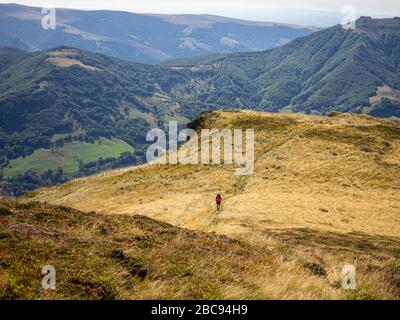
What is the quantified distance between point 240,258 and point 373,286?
4.68m

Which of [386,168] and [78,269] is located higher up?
[78,269]

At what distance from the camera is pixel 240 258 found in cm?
1579

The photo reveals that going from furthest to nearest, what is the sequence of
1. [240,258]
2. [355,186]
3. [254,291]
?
[355,186] < [240,258] < [254,291]

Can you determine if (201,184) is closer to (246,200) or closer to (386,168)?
(246,200)

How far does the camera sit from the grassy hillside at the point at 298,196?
20.1m

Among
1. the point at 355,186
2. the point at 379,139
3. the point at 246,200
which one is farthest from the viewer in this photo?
the point at 379,139

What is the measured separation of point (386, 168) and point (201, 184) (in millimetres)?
24783

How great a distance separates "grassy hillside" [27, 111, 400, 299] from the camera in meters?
20.1

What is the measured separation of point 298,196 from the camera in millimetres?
46844
